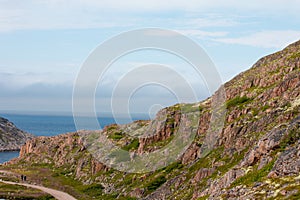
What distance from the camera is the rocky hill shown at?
67688 mm

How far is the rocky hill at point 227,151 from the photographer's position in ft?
222

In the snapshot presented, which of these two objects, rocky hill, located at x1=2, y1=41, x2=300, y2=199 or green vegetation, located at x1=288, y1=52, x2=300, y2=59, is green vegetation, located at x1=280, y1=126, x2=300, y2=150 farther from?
green vegetation, located at x1=288, y1=52, x2=300, y2=59

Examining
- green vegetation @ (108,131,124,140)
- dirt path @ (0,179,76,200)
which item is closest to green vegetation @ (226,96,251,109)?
green vegetation @ (108,131,124,140)

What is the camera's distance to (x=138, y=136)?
6304 inches

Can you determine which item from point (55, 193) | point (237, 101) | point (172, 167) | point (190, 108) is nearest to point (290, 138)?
point (172, 167)

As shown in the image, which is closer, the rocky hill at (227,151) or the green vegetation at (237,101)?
the rocky hill at (227,151)

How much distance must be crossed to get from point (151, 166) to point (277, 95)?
4170cm

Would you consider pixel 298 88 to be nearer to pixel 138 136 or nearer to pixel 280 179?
pixel 280 179

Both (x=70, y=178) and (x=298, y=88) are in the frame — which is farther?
(x=70, y=178)

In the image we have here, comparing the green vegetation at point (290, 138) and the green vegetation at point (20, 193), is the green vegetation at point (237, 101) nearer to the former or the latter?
the green vegetation at point (290, 138)

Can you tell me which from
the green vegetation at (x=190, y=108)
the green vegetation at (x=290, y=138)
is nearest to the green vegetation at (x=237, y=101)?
the green vegetation at (x=190, y=108)

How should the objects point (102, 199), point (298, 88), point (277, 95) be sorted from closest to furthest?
point (298, 88), point (277, 95), point (102, 199)

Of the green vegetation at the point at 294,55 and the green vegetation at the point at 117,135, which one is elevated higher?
the green vegetation at the point at 294,55

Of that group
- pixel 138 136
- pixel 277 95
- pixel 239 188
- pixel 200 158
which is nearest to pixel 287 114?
pixel 277 95
